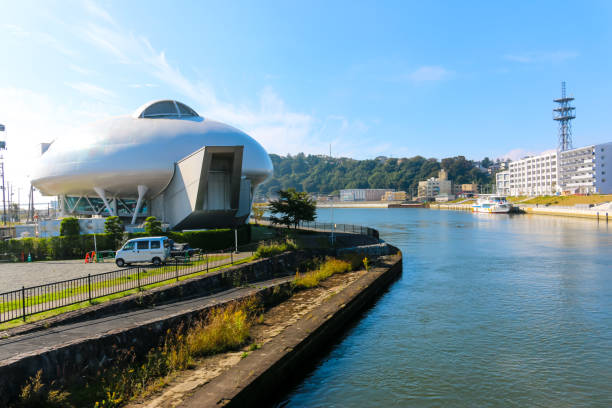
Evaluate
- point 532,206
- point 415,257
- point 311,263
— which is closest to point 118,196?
point 311,263

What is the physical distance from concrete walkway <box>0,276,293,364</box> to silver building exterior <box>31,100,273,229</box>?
Result: 72.6 ft

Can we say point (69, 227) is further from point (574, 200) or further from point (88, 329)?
point (574, 200)

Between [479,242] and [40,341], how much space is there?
54679 mm

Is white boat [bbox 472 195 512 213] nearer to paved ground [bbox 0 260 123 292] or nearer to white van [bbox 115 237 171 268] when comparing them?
white van [bbox 115 237 171 268]

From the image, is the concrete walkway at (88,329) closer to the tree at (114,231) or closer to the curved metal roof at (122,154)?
the tree at (114,231)

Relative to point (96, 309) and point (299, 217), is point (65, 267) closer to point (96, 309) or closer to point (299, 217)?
point (96, 309)

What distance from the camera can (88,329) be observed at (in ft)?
42.7

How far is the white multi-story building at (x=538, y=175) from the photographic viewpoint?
17100cm

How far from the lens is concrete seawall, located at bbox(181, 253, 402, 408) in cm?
1030

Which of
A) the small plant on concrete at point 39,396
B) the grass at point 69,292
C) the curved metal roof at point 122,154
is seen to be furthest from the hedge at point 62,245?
the small plant on concrete at point 39,396

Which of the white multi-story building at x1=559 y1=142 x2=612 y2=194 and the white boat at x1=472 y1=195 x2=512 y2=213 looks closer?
the white boat at x1=472 y1=195 x2=512 y2=213

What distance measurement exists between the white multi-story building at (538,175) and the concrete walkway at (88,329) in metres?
178

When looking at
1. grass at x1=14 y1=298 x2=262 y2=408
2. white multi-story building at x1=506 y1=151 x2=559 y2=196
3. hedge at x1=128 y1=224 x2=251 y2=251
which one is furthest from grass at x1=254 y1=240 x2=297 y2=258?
white multi-story building at x1=506 y1=151 x2=559 y2=196

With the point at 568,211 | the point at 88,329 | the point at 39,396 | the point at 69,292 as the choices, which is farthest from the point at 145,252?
the point at 568,211
